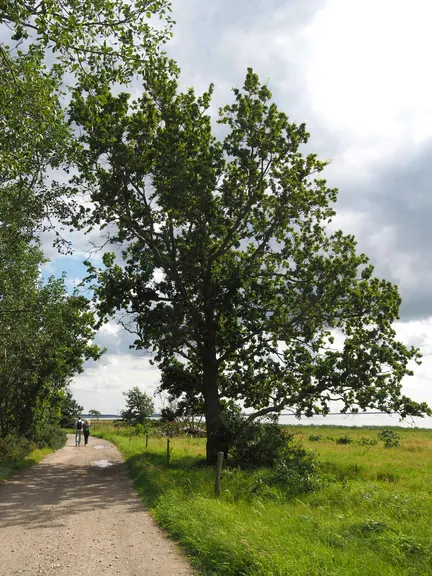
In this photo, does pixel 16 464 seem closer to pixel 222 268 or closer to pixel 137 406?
pixel 222 268

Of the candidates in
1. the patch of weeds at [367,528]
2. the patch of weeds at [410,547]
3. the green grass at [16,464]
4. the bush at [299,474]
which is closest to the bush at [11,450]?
the green grass at [16,464]

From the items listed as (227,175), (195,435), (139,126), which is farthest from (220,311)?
(195,435)

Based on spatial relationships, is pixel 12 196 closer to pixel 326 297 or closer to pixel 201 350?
pixel 201 350

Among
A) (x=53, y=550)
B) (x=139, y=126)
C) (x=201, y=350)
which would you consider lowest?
(x=53, y=550)

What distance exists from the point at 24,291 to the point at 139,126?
9.83 meters

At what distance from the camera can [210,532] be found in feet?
27.5

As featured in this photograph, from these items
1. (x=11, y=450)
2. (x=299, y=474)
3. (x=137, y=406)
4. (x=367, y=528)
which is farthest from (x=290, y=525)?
(x=137, y=406)

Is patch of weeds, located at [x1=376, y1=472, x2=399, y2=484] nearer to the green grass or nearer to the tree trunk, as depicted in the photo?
the tree trunk

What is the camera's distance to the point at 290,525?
9.42 meters

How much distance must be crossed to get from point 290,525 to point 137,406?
77.6 metres

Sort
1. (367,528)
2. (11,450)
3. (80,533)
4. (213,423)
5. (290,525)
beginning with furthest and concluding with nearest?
(11,450)
(213,423)
(80,533)
(290,525)
(367,528)

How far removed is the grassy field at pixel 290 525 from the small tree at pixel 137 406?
67.4 meters

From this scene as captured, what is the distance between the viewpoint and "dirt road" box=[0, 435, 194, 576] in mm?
7301

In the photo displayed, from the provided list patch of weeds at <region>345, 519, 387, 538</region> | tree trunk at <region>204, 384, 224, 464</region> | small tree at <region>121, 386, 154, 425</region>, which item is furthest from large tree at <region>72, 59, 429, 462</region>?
small tree at <region>121, 386, 154, 425</region>
